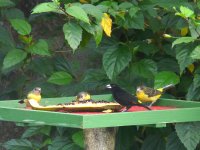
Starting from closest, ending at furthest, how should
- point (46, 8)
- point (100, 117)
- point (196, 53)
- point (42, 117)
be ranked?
point (100, 117), point (42, 117), point (46, 8), point (196, 53)

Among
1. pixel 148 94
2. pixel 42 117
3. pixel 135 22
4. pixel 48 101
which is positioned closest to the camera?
pixel 42 117

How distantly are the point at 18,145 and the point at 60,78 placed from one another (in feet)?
1.75

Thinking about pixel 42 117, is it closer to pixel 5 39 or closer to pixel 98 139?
pixel 98 139

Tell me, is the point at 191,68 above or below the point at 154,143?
above

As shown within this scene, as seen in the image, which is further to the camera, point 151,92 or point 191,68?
point 191,68

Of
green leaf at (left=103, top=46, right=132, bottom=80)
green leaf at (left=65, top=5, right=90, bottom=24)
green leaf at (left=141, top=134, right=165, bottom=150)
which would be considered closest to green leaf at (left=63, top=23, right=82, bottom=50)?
green leaf at (left=65, top=5, right=90, bottom=24)

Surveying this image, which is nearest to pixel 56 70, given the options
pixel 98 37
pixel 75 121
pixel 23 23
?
pixel 23 23

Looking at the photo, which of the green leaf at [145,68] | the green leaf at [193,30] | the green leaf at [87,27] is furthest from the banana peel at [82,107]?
A: the green leaf at [145,68]

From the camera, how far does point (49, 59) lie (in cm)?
508

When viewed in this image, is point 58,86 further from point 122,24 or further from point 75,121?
point 75,121

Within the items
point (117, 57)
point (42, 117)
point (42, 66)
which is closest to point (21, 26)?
point (42, 66)

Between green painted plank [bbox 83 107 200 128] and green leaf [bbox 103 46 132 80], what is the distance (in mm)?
841

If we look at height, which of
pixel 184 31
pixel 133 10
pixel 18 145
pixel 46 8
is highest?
pixel 46 8

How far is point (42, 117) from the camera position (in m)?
3.45
